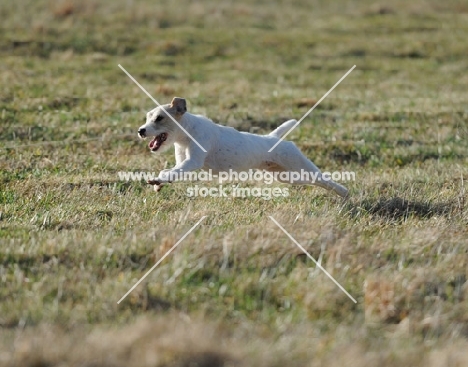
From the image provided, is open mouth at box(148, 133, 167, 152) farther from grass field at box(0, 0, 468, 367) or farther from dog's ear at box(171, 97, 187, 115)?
grass field at box(0, 0, 468, 367)

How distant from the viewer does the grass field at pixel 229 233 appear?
15.4ft

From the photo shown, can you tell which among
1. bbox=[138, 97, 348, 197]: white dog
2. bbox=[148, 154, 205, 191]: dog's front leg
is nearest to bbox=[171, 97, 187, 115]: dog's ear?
bbox=[138, 97, 348, 197]: white dog

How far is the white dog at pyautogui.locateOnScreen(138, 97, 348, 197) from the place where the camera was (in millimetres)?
7785

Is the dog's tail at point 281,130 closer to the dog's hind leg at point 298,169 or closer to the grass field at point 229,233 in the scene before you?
the dog's hind leg at point 298,169

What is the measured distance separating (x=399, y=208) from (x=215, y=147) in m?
2.01

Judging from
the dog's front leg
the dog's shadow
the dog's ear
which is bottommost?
the dog's shadow

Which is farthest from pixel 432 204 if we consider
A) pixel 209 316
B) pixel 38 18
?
pixel 38 18

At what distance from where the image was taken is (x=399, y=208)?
7891 mm

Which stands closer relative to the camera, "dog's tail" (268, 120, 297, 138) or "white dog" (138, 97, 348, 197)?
"white dog" (138, 97, 348, 197)

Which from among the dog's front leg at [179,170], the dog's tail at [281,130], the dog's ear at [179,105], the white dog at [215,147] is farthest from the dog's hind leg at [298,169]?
the dog's ear at [179,105]

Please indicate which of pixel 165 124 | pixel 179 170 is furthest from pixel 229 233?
pixel 165 124

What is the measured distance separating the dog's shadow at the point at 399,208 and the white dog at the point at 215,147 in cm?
68

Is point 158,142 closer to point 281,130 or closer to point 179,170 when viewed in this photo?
point 179,170

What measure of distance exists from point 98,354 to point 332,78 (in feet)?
48.5
